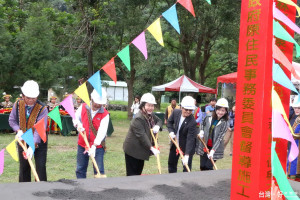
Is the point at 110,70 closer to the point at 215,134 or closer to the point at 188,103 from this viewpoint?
the point at 188,103

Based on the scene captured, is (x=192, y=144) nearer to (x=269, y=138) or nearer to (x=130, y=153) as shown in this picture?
(x=130, y=153)

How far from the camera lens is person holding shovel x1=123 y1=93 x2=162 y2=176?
4777 millimetres

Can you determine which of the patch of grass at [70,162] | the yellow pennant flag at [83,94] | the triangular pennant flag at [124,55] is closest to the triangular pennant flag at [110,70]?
the triangular pennant flag at [124,55]

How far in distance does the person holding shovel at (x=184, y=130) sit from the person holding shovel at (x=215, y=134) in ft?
0.68

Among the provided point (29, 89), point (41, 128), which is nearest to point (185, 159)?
point (41, 128)

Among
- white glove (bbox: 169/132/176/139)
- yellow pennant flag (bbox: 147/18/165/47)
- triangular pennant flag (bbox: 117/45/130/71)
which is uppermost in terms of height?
yellow pennant flag (bbox: 147/18/165/47)

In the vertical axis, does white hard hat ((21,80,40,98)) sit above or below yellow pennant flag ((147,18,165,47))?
below

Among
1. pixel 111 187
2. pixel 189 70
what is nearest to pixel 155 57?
pixel 189 70

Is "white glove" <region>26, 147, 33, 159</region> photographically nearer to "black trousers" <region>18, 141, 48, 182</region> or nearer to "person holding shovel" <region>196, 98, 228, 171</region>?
"black trousers" <region>18, 141, 48, 182</region>

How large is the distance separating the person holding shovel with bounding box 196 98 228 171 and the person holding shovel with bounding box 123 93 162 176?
0.98 metres

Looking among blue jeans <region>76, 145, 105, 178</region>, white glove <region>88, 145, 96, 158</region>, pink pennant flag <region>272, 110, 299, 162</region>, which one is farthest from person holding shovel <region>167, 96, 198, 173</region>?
pink pennant flag <region>272, 110, 299, 162</region>

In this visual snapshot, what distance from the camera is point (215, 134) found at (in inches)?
213

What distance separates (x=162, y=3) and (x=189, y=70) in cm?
361

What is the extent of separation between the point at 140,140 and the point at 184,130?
3.14 ft
